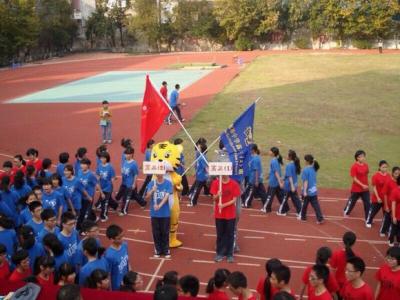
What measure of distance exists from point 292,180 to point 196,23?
5339 centimetres

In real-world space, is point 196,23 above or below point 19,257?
above

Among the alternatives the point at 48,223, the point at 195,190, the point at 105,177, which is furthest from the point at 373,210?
the point at 48,223

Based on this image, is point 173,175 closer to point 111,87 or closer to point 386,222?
point 386,222

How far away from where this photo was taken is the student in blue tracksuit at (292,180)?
1019cm

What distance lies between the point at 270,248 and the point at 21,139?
1202 cm

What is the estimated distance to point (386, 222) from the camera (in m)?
9.36

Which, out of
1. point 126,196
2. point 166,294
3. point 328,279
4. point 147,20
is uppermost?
point 147,20

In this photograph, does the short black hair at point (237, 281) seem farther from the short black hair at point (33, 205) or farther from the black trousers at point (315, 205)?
the black trousers at point (315, 205)

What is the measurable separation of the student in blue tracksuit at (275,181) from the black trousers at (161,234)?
2.91 m

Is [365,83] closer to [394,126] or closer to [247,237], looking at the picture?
[394,126]

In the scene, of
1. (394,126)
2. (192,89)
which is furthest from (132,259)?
(192,89)

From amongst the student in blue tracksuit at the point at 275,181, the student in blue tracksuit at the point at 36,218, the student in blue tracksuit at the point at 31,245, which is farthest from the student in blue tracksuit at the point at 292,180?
the student in blue tracksuit at the point at 31,245

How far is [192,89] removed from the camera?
28984 mm

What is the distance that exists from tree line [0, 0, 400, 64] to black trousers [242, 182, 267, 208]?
135 ft
